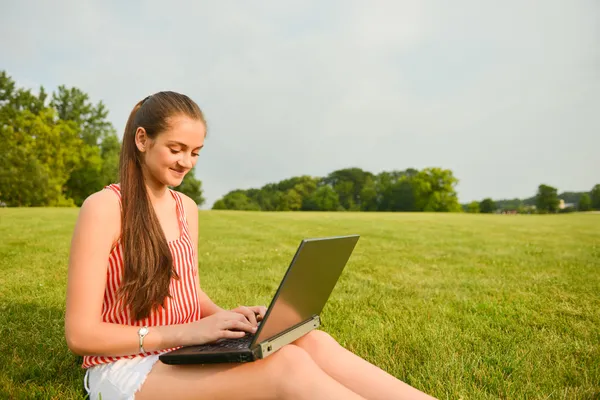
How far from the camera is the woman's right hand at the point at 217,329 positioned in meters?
1.87

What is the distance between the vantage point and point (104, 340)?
6.04 ft

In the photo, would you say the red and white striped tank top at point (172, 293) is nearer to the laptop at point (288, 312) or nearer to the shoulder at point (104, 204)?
the shoulder at point (104, 204)

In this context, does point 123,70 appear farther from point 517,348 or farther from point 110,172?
point 110,172

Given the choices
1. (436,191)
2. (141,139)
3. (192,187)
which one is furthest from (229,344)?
(436,191)

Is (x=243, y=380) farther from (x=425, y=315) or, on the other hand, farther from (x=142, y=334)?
(x=425, y=315)

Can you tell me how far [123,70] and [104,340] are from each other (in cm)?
1727

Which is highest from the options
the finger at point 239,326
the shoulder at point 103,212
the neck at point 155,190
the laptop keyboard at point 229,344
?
the neck at point 155,190

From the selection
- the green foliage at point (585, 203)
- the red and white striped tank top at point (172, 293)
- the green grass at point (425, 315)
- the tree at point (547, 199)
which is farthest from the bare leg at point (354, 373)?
the green foliage at point (585, 203)

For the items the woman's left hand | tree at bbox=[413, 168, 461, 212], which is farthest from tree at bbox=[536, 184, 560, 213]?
the woman's left hand

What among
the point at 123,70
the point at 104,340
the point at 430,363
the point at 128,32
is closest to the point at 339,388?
the point at 104,340

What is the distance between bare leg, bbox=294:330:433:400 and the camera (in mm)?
1875

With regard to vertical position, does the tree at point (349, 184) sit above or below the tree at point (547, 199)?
above

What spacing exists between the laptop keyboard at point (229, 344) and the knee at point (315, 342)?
36 centimetres

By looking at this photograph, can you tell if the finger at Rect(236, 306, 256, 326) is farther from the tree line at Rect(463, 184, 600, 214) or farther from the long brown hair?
the tree line at Rect(463, 184, 600, 214)
